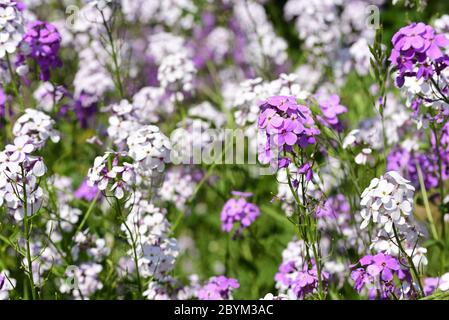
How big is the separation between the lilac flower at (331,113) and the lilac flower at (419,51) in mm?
697

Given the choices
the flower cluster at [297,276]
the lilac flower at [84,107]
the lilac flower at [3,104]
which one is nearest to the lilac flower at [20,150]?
the lilac flower at [3,104]

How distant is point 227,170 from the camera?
4785 millimetres

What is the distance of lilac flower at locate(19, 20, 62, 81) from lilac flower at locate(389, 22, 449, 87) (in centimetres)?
189

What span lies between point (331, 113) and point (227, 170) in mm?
1017

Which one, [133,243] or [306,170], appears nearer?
[306,170]

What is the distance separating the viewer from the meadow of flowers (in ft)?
10.7

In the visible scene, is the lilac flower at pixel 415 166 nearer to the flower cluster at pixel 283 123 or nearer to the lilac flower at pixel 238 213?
the lilac flower at pixel 238 213

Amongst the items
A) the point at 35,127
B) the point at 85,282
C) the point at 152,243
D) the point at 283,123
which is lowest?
the point at 85,282

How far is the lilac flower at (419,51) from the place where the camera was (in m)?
3.14

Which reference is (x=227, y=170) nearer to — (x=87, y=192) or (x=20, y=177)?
(x=87, y=192)

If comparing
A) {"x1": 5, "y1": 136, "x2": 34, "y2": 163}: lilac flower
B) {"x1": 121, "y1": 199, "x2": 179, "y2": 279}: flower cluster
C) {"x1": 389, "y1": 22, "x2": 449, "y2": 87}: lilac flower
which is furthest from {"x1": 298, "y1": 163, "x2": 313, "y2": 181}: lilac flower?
{"x1": 5, "y1": 136, "x2": 34, "y2": 163}: lilac flower

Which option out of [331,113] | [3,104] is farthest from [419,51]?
[3,104]

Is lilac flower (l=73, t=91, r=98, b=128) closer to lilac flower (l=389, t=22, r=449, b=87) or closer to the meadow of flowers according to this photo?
the meadow of flowers
